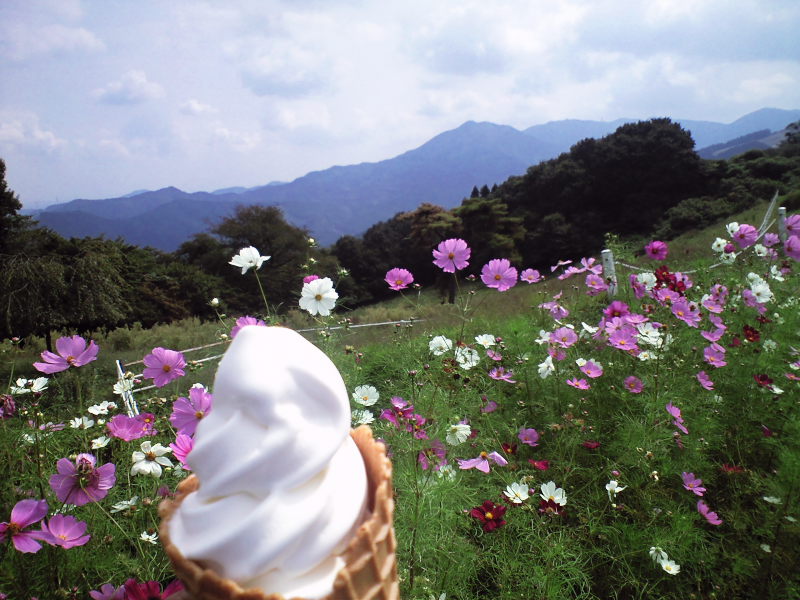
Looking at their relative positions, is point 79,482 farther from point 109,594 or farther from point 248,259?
point 248,259

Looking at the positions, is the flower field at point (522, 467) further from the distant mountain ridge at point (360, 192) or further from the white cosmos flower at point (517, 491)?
the distant mountain ridge at point (360, 192)

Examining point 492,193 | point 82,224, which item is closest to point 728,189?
point 492,193

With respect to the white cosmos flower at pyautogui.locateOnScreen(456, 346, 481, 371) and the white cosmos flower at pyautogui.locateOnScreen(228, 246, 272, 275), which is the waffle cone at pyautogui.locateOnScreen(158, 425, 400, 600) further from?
the white cosmos flower at pyautogui.locateOnScreen(456, 346, 481, 371)

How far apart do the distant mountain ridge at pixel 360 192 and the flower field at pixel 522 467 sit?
107295 mm

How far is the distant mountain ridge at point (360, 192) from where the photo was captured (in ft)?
380

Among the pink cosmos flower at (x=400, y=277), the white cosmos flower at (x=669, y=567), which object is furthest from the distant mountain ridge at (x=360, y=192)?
the white cosmos flower at (x=669, y=567)

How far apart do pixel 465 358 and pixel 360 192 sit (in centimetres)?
17128

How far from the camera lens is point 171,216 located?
391 feet

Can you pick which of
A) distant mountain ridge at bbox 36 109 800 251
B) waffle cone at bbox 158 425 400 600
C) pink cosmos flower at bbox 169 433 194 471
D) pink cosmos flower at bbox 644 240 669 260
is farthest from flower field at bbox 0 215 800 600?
distant mountain ridge at bbox 36 109 800 251

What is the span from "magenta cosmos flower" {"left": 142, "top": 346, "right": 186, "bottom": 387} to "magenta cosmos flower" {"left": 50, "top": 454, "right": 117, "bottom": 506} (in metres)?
0.28

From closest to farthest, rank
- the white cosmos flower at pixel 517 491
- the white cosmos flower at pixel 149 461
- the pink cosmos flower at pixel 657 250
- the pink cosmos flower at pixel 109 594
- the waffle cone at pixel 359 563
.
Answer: the waffle cone at pixel 359 563
the pink cosmos flower at pixel 109 594
the white cosmos flower at pixel 149 461
the white cosmos flower at pixel 517 491
the pink cosmos flower at pixel 657 250

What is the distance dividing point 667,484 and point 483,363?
3.75ft

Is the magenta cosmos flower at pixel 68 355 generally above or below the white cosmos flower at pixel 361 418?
above

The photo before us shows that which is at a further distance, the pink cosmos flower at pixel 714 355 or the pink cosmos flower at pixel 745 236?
the pink cosmos flower at pixel 745 236
